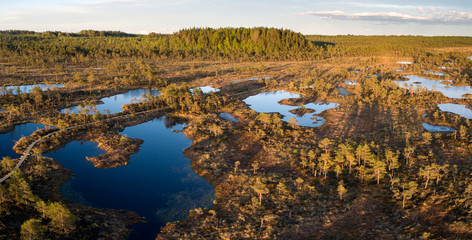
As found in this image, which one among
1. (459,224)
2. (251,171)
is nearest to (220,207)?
(251,171)

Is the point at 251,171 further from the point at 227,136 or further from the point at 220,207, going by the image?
the point at 227,136

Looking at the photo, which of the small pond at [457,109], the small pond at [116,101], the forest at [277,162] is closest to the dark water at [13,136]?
the forest at [277,162]

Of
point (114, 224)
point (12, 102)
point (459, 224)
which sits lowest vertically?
point (114, 224)

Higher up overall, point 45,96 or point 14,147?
point 45,96

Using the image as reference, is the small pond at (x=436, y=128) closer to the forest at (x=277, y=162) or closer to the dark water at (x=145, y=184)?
the forest at (x=277, y=162)

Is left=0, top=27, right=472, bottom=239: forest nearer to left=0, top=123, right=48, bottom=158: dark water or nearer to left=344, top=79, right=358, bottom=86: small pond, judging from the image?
left=0, top=123, right=48, bottom=158: dark water

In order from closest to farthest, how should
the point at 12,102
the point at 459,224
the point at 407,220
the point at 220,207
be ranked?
the point at 459,224, the point at 407,220, the point at 220,207, the point at 12,102
